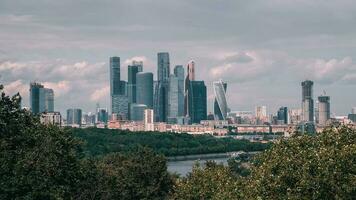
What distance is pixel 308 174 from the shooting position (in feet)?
104

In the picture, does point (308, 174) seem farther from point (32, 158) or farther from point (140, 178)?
point (140, 178)

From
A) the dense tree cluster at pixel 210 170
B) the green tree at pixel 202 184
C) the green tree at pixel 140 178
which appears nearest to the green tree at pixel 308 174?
the dense tree cluster at pixel 210 170

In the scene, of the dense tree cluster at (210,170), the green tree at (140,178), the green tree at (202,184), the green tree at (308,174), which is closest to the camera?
the green tree at (308,174)

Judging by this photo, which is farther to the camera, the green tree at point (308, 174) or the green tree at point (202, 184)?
the green tree at point (202, 184)

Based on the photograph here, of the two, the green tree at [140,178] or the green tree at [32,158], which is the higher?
the green tree at [32,158]

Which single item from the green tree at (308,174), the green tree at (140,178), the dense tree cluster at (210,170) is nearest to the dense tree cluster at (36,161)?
the dense tree cluster at (210,170)

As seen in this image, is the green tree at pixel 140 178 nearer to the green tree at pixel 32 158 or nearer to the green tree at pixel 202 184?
the green tree at pixel 202 184

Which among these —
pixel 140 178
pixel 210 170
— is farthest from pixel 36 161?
pixel 140 178

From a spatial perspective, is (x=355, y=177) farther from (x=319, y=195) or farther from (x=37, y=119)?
(x=37, y=119)

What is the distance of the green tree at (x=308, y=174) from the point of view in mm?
31547

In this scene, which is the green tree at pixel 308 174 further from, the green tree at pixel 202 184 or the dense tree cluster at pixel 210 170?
the green tree at pixel 202 184

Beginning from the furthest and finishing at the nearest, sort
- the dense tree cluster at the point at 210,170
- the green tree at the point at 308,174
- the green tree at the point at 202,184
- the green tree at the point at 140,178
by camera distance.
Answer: the green tree at the point at 140,178 < the green tree at the point at 202,184 < the dense tree cluster at the point at 210,170 < the green tree at the point at 308,174

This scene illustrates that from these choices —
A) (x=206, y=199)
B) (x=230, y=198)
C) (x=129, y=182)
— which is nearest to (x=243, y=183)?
(x=230, y=198)

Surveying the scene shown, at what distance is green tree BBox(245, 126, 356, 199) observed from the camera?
31.5 meters
